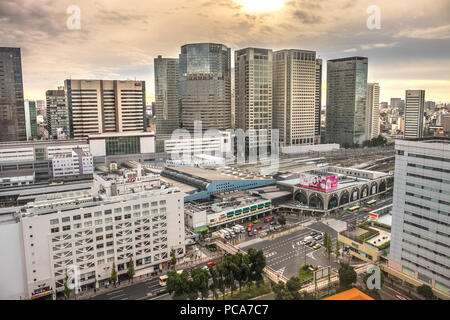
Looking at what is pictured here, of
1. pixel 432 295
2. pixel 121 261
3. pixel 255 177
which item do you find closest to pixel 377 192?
pixel 255 177

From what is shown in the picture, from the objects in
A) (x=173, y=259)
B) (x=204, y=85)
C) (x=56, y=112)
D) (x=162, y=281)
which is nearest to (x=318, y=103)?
(x=204, y=85)

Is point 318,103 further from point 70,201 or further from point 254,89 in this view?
point 70,201

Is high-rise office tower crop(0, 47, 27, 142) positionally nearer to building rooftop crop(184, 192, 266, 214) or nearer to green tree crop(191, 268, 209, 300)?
building rooftop crop(184, 192, 266, 214)

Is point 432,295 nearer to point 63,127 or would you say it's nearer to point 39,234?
point 39,234

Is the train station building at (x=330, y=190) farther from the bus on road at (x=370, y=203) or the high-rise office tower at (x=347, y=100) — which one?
the high-rise office tower at (x=347, y=100)

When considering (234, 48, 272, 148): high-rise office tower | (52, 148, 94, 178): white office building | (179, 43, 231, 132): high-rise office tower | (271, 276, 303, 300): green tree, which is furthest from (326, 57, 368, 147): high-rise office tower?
(271, 276, 303, 300): green tree

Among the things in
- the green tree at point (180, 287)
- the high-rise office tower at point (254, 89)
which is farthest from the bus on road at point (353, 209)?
the high-rise office tower at point (254, 89)
